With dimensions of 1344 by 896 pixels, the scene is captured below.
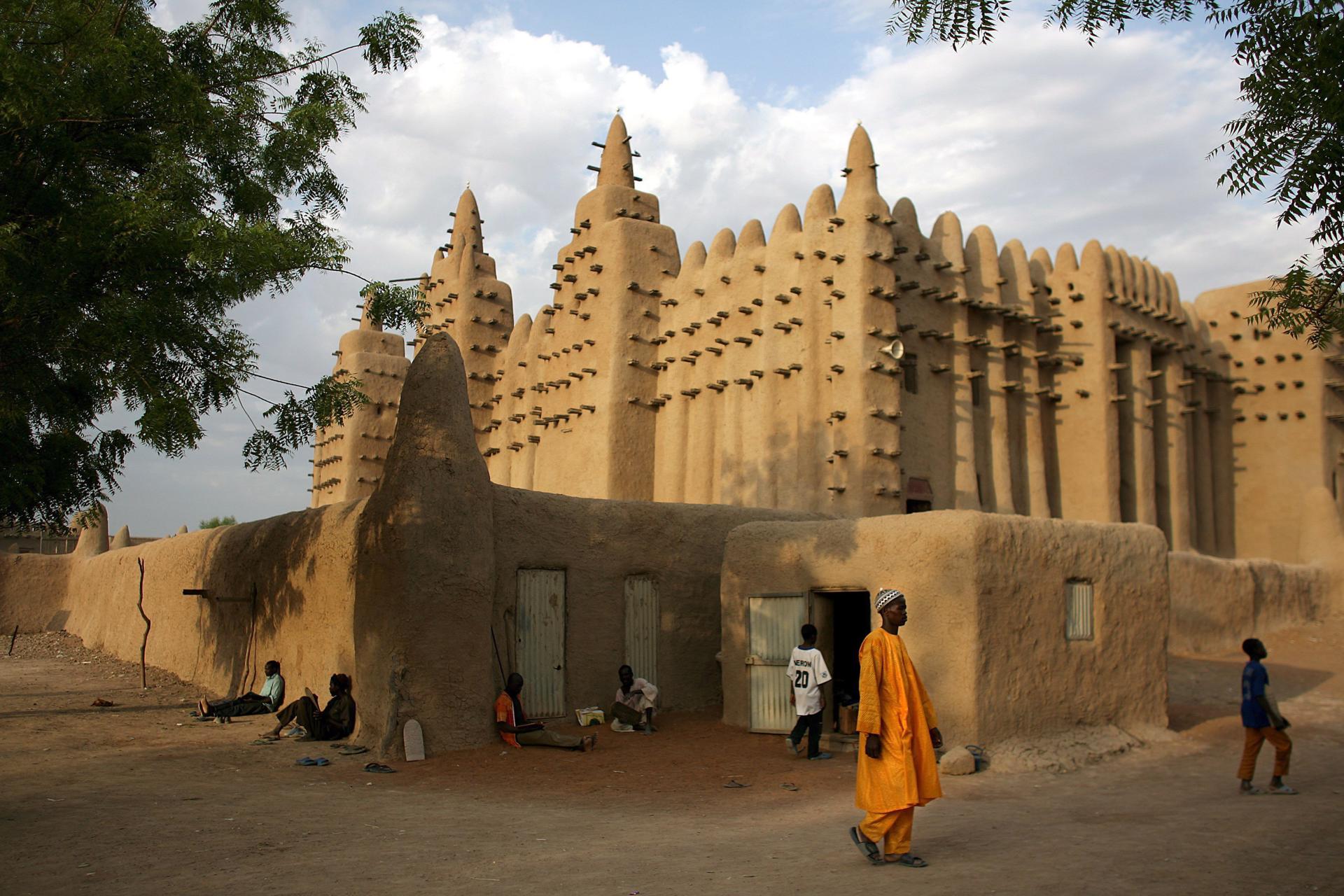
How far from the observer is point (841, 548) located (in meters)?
12.1

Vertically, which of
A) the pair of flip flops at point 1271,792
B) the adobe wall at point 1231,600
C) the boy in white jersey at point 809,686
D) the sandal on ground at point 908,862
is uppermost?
the adobe wall at point 1231,600

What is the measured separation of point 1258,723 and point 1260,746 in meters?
0.28

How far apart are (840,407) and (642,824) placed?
469 inches

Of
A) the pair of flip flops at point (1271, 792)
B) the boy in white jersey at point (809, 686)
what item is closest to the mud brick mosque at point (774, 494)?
the boy in white jersey at point (809, 686)

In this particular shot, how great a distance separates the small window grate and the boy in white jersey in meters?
2.80

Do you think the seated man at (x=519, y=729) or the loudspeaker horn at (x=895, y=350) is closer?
the seated man at (x=519, y=729)

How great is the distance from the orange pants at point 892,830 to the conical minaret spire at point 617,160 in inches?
817

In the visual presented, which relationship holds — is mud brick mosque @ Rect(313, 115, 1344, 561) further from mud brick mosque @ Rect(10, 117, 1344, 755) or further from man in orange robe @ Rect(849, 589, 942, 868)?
man in orange robe @ Rect(849, 589, 942, 868)

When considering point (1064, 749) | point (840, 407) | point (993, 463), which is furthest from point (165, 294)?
point (993, 463)

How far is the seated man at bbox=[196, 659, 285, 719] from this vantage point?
13742mm

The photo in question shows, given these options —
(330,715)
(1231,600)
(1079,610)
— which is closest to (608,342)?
(1231,600)

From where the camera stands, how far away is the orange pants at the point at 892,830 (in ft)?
22.2

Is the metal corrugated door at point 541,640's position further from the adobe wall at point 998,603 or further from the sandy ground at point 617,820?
the adobe wall at point 998,603

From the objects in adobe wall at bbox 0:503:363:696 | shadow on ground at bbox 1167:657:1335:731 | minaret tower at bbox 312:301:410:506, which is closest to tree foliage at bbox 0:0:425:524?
adobe wall at bbox 0:503:363:696
